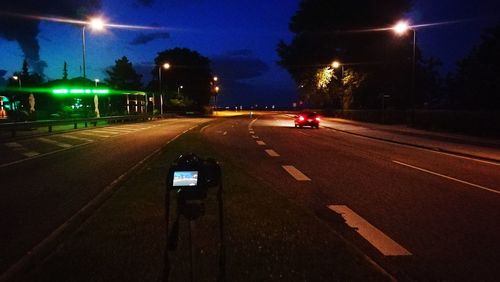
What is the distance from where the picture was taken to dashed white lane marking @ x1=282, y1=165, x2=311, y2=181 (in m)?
13.0

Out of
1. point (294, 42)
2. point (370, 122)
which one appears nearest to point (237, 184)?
point (370, 122)

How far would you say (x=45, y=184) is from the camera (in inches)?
476

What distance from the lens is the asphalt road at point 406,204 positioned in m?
6.08

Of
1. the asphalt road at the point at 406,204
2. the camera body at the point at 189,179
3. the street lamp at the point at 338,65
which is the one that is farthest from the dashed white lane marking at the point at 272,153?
the street lamp at the point at 338,65

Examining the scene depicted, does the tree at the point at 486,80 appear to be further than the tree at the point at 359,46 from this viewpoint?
No

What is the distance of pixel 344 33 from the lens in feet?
214

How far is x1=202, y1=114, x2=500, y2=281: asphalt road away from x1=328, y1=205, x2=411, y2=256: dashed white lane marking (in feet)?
0.04

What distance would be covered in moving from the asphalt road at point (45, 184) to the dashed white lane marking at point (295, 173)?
450cm

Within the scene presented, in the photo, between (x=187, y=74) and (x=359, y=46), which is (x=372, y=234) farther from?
(x=187, y=74)

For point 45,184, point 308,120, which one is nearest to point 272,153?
point 45,184

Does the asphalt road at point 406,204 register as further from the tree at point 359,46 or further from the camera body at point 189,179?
the tree at point 359,46

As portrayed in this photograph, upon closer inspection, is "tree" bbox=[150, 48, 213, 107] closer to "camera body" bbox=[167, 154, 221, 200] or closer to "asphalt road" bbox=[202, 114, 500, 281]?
"asphalt road" bbox=[202, 114, 500, 281]

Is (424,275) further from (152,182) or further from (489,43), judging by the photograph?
(489,43)

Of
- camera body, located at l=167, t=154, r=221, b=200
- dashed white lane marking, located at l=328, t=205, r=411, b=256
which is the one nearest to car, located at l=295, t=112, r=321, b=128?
dashed white lane marking, located at l=328, t=205, r=411, b=256
